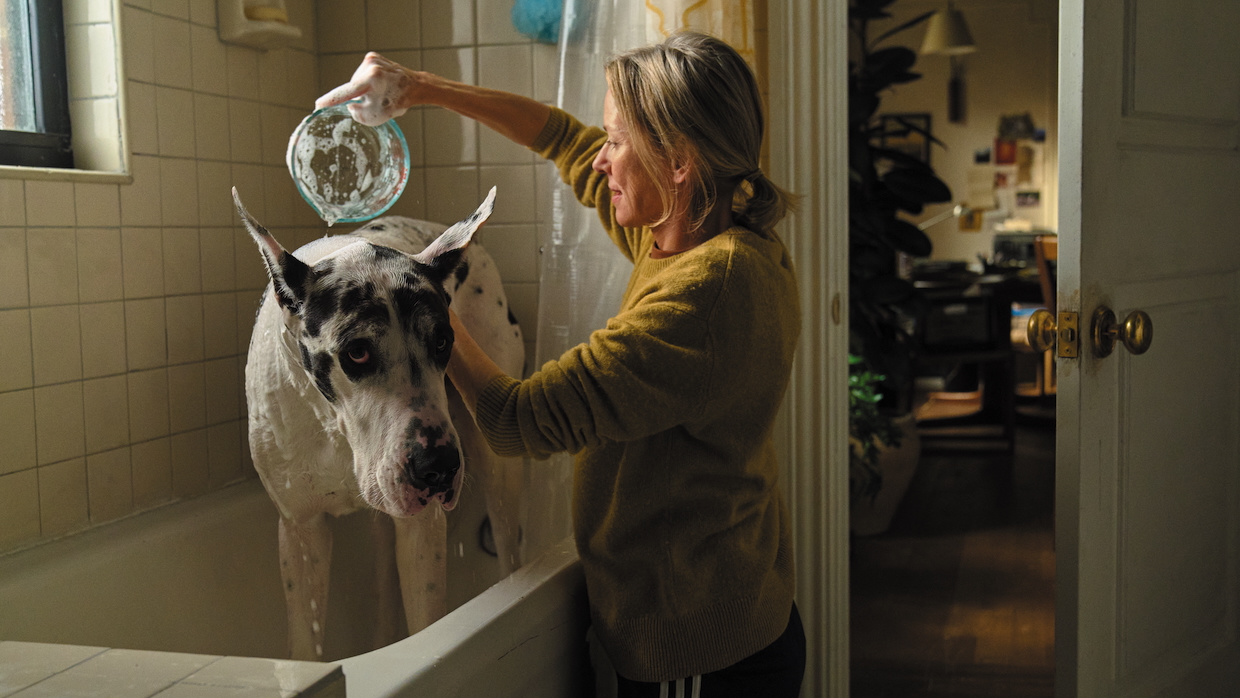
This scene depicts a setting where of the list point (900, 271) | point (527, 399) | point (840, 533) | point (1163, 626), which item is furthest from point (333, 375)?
point (900, 271)

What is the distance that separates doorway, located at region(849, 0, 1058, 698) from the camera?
267cm

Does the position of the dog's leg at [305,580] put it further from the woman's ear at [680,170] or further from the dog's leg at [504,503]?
the woman's ear at [680,170]

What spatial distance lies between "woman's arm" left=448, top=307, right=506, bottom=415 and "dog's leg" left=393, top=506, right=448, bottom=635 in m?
0.22

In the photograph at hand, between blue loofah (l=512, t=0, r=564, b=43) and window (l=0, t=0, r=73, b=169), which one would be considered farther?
blue loofah (l=512, t=0, r=564, b=43)

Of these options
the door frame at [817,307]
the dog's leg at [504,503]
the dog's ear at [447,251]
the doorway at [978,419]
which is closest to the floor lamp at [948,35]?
the doorway at [978,419]

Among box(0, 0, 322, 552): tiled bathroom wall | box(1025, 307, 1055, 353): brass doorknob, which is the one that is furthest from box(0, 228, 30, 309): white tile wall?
box(1025, 307, 1055, 353): brass doorknob

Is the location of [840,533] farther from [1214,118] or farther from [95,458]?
[95,458]

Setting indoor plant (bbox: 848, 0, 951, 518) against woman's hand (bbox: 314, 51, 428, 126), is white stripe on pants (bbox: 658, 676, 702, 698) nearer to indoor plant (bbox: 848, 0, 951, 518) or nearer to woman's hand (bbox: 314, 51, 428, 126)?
woman's hand (bbox: 314, 51, 428, 126)

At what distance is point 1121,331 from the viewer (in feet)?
5.40

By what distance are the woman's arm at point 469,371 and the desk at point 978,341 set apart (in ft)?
11.7

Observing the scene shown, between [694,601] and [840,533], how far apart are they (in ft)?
2.76

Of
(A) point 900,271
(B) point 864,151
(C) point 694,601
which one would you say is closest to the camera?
(C) point 694,601

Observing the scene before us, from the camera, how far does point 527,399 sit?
43.7 inches

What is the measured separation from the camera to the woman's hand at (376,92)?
128cm
